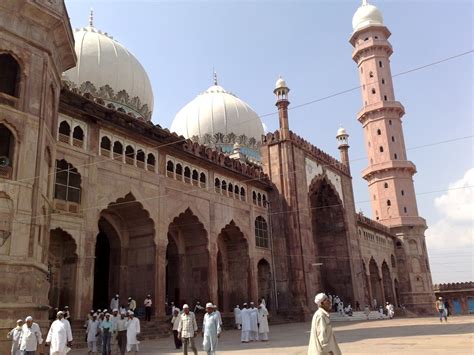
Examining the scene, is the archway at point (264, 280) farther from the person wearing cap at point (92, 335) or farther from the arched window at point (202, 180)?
the person wearing cap at point (92, 335)

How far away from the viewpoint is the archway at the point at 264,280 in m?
23.3

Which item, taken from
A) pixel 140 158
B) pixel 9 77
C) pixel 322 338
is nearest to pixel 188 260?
pixel 140 158

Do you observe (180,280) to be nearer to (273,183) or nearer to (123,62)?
(273,183)

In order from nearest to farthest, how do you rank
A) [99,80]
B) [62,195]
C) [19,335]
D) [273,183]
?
1. [19,335]
2. [62,195]
3. [99,80]
4. [273,183]

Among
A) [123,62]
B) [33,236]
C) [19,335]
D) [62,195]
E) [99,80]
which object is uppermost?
[123,62]

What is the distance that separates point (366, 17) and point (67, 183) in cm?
3618

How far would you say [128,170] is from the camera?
16.4 m

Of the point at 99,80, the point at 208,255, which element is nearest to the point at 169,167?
the point at 208,255

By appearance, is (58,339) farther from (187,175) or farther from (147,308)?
(187,175)

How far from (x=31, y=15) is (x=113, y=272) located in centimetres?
1007

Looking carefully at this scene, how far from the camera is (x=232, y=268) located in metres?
22.6

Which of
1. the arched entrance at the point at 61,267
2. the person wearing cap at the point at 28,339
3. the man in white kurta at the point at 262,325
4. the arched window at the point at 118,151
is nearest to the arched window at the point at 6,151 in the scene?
A: the arched entrance at the point at 61,267

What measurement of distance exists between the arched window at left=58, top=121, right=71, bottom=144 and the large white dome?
16.5 meters

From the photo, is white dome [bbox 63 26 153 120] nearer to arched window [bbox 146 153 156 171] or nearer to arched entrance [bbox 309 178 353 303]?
arched window [bbox 146 153 156 171]
